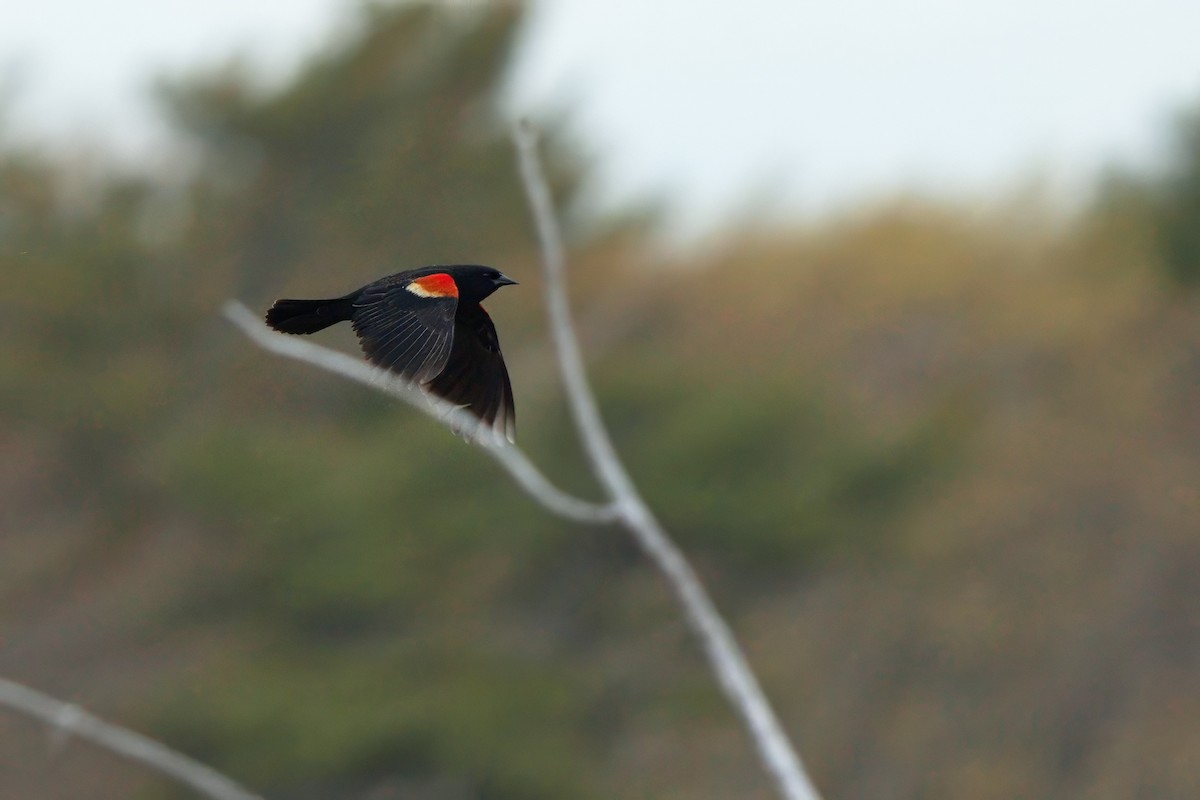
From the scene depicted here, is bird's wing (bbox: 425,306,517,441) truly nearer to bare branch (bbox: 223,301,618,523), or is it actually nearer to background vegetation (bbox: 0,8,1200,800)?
bare branch (bbox: 223,301,618,523)

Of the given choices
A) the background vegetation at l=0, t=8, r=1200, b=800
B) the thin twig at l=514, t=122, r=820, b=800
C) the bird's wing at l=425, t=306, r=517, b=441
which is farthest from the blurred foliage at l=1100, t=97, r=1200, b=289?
the bird's wing at l=425, t=306, r=517, b=441

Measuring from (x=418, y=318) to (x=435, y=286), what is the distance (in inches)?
1.8

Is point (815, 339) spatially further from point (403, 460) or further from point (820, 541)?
point (403, 460)

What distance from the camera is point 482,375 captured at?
6.75ft

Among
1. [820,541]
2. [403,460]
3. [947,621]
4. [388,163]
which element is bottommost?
[947,621]

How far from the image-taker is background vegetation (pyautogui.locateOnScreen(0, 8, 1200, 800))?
27.6m

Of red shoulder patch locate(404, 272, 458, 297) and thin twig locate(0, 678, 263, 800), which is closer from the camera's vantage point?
red shoulder patch locate(404, 272, 458, 297)

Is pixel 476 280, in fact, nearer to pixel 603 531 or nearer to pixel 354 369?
pixel 354 369

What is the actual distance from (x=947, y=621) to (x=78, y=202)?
19.5 meters

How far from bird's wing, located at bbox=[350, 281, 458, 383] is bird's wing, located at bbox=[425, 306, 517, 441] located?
110mm

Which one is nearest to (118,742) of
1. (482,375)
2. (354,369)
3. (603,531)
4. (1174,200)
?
(482,375)

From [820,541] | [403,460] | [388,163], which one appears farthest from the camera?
[820,541]

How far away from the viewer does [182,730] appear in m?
28.1

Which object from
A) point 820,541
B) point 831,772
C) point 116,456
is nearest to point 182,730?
point 116,456
